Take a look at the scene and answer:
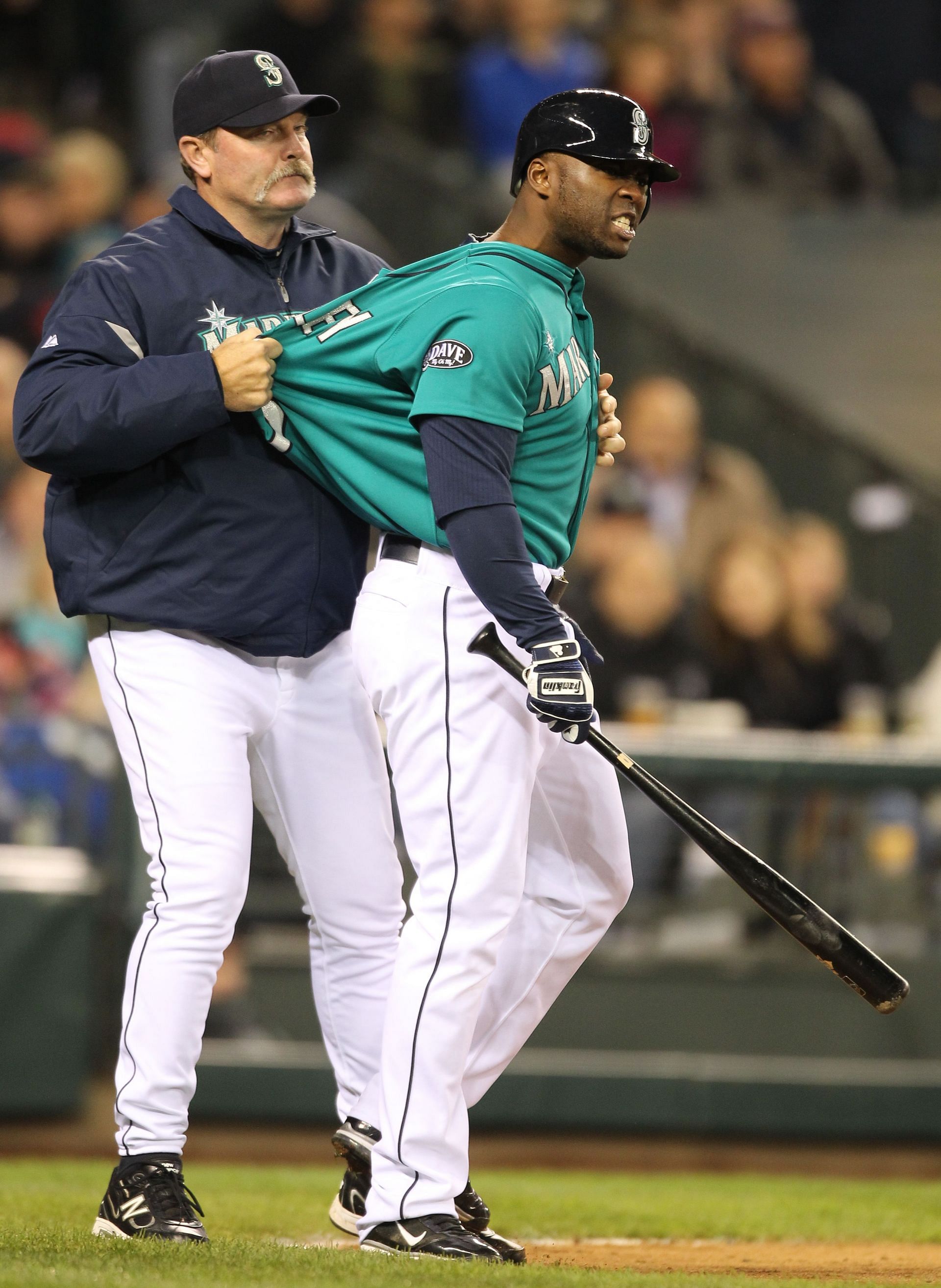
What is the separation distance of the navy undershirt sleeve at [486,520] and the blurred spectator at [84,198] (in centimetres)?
571

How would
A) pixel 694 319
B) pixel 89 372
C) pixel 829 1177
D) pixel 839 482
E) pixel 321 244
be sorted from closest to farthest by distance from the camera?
pixel 89 372 < pixel 321 244 < pixel 829 1177 < pixel 839 482 < pixel 694 319

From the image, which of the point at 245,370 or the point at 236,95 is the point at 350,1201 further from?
the point at 236,95

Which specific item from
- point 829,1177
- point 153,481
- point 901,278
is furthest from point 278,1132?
point 901,278

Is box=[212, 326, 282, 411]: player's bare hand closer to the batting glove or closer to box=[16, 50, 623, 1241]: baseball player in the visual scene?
box=[16, 50, 623, 1241]: baseball player

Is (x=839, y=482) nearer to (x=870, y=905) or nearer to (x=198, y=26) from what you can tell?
(x=870, y=905)

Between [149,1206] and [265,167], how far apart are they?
1.87 metres

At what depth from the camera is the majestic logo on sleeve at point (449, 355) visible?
2609mm

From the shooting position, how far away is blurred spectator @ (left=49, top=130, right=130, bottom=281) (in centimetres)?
787

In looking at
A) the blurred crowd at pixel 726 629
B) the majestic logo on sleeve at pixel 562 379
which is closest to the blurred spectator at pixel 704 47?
the blurred crowd at pixel 726 629

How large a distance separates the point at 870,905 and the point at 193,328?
10.4 feet

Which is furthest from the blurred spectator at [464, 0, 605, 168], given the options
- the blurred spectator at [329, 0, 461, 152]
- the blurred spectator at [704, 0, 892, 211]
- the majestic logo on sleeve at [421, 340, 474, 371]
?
the majestic logo on sleeve at [421, 340, 474, 371]

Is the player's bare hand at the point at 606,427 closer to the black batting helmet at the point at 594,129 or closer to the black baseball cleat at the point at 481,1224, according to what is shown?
the black batting helmet at the point at 594,129

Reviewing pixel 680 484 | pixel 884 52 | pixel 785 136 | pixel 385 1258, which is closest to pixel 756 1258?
pixel 385 1258

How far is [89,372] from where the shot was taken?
9.30ft
